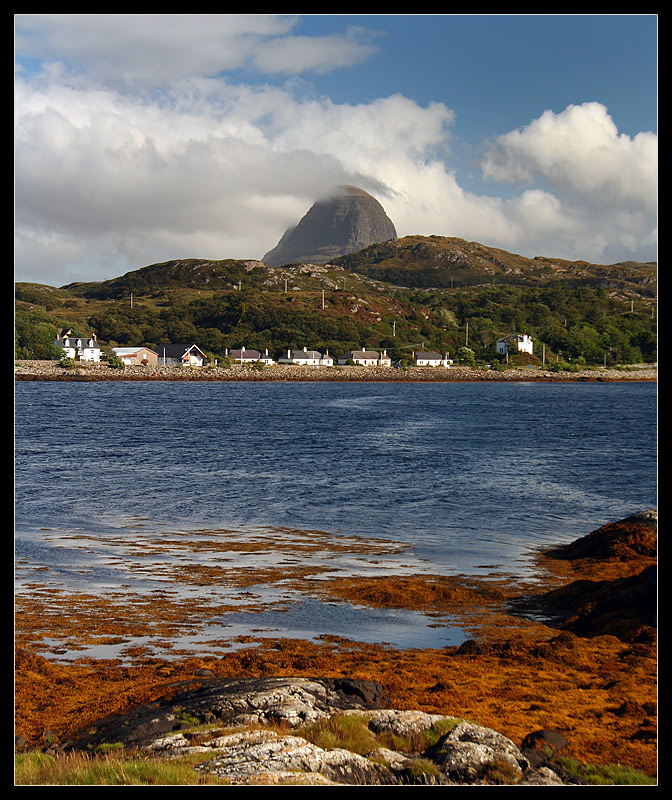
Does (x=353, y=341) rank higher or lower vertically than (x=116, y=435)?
higher

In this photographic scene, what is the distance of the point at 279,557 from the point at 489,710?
980cm

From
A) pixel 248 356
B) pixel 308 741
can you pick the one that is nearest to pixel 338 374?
pixel 248 356

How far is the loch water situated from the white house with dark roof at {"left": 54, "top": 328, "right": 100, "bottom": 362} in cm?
10362

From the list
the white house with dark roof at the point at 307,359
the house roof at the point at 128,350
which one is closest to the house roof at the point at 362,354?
the white house with dark roof at the point at 307,359

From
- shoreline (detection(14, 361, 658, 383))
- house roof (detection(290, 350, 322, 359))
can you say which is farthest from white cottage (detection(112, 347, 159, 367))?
house roof (detection(290, 350, 322, 359))

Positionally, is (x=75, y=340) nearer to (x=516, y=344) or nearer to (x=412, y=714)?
(x=516, y=344)

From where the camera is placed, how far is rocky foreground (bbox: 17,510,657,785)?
7227mm

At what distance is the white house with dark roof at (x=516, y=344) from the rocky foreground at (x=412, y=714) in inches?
7105

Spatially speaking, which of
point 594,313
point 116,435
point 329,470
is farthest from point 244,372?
point 329,470

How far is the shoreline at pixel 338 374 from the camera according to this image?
157 m

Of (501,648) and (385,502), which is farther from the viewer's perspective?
(385,502)

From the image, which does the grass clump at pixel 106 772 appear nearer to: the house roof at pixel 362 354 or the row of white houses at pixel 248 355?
the row of white houses at pixel 248 355
